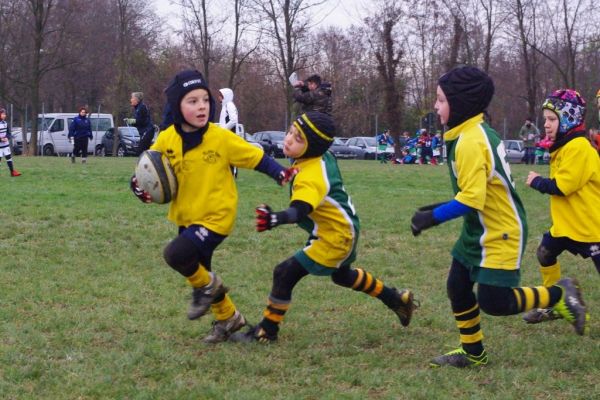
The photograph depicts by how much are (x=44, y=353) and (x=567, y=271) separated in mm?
4991

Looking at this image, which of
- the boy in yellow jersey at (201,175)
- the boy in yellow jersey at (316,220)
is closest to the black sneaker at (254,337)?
the boy in yellow jersey at (316,220)

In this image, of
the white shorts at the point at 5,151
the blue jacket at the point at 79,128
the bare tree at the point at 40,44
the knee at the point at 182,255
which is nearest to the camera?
the knee at the point at 182,255

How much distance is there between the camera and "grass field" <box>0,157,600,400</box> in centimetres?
421

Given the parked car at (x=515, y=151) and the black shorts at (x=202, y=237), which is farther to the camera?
the parked car at (x=515, y=151)

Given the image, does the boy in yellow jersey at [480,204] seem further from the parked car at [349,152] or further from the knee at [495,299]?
the parked car at [349,152]

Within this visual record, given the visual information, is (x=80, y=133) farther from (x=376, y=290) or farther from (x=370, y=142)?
(x=370, y=142)

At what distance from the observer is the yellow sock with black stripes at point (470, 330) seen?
464cm

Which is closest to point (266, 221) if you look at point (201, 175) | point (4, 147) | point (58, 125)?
point (201, 175)

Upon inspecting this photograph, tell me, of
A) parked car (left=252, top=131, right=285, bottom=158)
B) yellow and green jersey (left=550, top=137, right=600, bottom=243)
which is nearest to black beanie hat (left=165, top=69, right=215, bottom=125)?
yellow and green jersey (left=550, top=137, right=600, bottom=243)

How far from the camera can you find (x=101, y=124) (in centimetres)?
3531

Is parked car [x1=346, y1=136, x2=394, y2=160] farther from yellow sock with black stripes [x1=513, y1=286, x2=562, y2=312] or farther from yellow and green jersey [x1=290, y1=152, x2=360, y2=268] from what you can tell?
yellow sock with black stripes [x1=513, y1=286, x2=562, y2=312]

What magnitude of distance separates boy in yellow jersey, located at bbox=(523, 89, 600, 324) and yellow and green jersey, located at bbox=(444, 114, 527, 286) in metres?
0.90

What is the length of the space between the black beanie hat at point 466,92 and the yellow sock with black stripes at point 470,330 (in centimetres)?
109

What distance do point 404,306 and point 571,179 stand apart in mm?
1348
